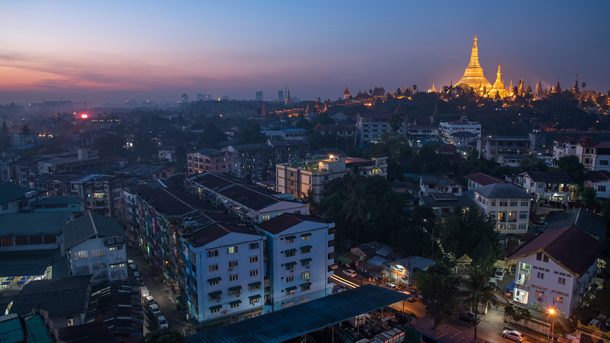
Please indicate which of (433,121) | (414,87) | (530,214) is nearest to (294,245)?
(530,214)

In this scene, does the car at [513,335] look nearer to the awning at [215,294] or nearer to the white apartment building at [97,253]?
the awning at [215,294]

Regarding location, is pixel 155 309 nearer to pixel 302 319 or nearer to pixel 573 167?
pixel 302 319

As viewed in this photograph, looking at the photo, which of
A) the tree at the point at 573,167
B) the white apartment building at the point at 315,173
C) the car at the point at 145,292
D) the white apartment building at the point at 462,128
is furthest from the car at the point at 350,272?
the white apartment building at the point at 462,128

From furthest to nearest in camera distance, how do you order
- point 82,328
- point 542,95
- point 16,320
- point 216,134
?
point 542,95 → point 216,134 → point 82,328 → point 16,320

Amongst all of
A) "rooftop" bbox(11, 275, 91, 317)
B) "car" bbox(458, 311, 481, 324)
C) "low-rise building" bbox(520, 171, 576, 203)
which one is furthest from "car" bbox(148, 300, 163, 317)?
"low-rise building" bbox(520, 171, 576, 203)

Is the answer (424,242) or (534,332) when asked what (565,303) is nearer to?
(534,332)

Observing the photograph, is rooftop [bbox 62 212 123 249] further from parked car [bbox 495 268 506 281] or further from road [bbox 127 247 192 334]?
parked car [bbox 495 268 506 281]
